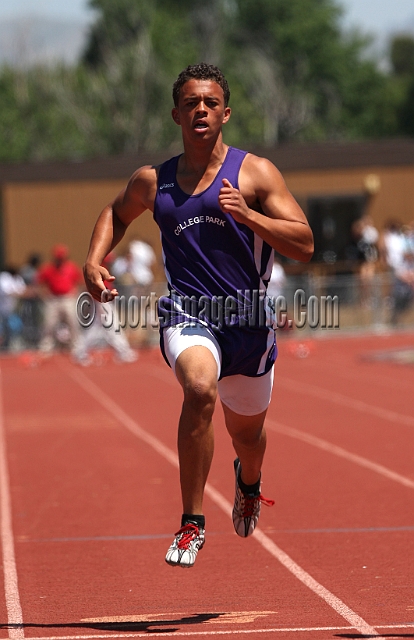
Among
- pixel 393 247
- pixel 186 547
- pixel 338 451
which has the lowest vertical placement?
pixel 338 451

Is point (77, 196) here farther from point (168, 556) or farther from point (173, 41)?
point (173, 41)

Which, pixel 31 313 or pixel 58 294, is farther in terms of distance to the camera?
pixel 31 313

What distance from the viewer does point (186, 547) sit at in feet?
15.4

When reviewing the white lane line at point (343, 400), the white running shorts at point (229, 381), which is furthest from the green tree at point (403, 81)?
the white running shorts at point (229, 381)

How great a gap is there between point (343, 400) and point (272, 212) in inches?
365

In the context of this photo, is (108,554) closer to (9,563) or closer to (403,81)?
(9,563)

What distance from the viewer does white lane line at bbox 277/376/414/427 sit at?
39.8ft

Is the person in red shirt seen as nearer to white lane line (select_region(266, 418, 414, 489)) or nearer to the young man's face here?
white lane line (select_region(266, 418, 414, 489))

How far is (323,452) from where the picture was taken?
997cm

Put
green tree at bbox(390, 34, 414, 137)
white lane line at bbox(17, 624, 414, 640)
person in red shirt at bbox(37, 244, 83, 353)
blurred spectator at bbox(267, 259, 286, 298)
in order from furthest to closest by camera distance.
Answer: green tree at bbox(390, 34, 414, 137)
blurred spectator at bbox(267, 259, 286, 298)
person in red shirt at bbox(37, 244, 83, 353)
white lane line at bbox(17, 624, 414, 640)

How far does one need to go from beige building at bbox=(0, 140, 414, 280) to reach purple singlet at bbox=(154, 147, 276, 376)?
74.1ft

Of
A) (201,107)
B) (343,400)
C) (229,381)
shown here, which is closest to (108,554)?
(229,381)

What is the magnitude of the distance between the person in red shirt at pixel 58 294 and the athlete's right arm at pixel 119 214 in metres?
14.3

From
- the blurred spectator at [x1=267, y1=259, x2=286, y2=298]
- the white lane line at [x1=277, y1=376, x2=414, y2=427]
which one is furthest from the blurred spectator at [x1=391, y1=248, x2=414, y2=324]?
the white lane line at [x1=277, y1=376, x2=414, y2=427]
